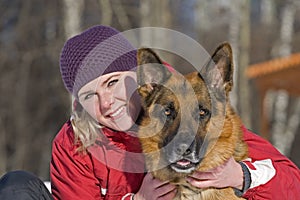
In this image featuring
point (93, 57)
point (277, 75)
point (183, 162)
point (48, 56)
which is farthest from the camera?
point (48, 56)

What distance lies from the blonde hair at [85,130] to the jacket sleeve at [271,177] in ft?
2.77

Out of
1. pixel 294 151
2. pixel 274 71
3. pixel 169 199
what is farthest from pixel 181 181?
pixel 294 151

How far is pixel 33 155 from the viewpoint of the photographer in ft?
71.9

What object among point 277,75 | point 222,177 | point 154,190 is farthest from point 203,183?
point 277,75

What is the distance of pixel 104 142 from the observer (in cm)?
404

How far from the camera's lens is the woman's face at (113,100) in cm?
396

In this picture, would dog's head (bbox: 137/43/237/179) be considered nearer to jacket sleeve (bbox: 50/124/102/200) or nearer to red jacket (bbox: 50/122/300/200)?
red jacket (bbox: 50/122/300/200)

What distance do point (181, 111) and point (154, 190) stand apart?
0.44 metres

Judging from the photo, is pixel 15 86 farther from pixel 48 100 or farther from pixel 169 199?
pixel 169 199

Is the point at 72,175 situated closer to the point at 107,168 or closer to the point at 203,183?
the point at 107,168

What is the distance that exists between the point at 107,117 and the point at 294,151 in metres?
19.6

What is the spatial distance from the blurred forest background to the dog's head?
47.6 ft

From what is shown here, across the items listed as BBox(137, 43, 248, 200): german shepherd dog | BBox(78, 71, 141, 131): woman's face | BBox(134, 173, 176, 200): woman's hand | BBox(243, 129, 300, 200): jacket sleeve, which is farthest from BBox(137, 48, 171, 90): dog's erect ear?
BBox(243, 129, 300, 200): jacket sleeve

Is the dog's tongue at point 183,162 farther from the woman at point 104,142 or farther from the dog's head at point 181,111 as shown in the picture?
the woman at point 104,142
